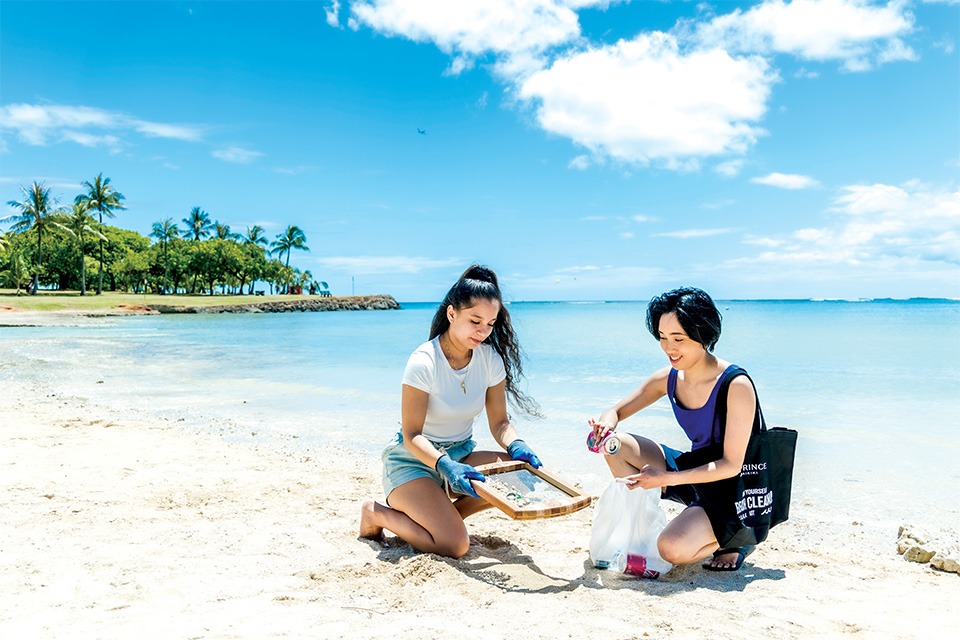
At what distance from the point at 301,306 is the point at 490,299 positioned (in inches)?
2790

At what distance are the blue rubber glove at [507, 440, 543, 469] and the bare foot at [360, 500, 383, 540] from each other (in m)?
0.87

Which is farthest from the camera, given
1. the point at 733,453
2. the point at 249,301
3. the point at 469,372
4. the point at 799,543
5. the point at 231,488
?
the point at 249,301

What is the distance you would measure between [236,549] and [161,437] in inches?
144

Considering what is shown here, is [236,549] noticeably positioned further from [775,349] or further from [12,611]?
[775,349]

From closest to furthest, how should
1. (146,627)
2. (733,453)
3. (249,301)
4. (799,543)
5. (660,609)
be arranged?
(146,627)
(660,609)
(733,453)
(799,543)
(249,301)

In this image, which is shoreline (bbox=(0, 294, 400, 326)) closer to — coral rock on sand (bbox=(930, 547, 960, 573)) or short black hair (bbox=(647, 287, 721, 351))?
short black hair (bbox=(647, 287, 721, 351))

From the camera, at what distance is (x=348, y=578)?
124 inches

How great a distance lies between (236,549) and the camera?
3.54 metres

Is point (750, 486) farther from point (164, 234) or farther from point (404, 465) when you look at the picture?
point (164, 234)

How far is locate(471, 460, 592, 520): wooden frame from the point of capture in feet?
10.0

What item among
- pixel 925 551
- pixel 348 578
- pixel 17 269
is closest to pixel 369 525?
pixel 348 578

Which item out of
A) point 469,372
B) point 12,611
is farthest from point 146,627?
point 469,372

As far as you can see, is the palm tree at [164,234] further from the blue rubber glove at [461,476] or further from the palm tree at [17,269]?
the blue rubber glove at [461,476]

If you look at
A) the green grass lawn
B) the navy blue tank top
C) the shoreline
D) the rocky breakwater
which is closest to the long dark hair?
the navy blue tank top
